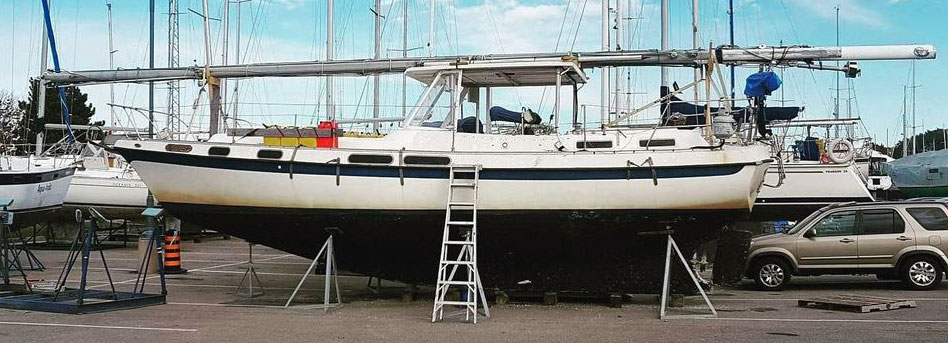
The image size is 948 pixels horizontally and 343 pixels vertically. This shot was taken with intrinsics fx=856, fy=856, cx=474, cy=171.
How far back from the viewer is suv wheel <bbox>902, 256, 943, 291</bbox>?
13.7 m

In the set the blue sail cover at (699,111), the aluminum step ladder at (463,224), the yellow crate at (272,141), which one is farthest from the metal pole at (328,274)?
the blue sail cover at (699,111)

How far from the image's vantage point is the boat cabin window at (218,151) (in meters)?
11.8

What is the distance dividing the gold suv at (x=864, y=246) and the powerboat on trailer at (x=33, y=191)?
50.2 ft

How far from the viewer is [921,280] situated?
13758mm

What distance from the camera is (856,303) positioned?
1144cm

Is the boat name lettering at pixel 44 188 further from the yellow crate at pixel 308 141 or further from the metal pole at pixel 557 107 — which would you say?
the metal pole at pixel 557 107

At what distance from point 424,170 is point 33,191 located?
39.2 feet

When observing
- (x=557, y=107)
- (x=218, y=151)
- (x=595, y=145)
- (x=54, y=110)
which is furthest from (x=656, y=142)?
(x=54, y=110)

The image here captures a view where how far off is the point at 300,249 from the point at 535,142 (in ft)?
12.7

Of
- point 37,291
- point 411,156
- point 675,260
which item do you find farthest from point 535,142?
point 37,291

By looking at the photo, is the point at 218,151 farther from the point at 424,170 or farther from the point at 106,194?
the point at 106,194

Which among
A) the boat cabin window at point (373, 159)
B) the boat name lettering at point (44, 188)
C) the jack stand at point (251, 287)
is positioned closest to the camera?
the boat cabin window at point (373, 159)

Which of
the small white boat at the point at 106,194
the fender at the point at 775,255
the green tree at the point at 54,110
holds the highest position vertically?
the green tree at the point at 54,110

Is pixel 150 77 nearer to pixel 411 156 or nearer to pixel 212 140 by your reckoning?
pixel 212 140
